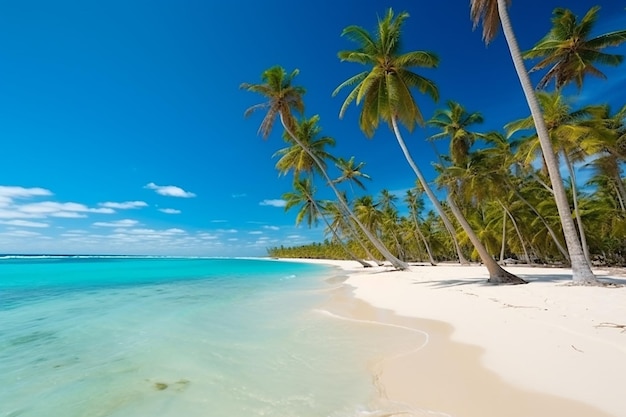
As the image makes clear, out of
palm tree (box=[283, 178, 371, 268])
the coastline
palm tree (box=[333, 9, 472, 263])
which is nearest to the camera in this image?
the coastline

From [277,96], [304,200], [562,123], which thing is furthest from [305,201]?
[562,123]

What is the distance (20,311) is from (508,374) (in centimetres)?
1357

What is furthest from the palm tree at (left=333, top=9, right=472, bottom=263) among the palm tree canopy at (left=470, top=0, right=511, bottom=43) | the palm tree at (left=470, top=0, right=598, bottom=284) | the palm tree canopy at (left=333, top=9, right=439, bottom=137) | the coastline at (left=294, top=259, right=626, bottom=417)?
Answer: the coastline at (left=294, top=259, right=626, bottom=417)

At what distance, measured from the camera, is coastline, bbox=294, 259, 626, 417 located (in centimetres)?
285

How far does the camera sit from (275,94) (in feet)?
63.5

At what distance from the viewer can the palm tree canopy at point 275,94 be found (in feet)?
63.3

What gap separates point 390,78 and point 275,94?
867 centimetres

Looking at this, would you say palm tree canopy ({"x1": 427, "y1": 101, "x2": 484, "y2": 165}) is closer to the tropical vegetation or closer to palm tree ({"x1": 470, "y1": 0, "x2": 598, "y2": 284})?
the tropical vegetation

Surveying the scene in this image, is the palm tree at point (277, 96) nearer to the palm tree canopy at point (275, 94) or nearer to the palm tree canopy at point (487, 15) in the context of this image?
the palm tree canopy at point (275, 94)

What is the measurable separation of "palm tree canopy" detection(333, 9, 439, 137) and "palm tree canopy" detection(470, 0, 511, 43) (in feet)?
→ 6.46

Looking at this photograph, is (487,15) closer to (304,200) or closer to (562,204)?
(562,204)

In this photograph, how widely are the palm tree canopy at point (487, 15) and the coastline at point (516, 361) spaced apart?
9.50 m

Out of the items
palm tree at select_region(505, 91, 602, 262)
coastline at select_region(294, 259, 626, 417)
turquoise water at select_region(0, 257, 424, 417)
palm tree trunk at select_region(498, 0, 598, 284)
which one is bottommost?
turquoise water at select_region(0, 257, 424, 417)

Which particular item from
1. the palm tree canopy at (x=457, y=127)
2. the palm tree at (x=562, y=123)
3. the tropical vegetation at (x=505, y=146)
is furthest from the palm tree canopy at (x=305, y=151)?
the palm tree at (x=562, y=123)
